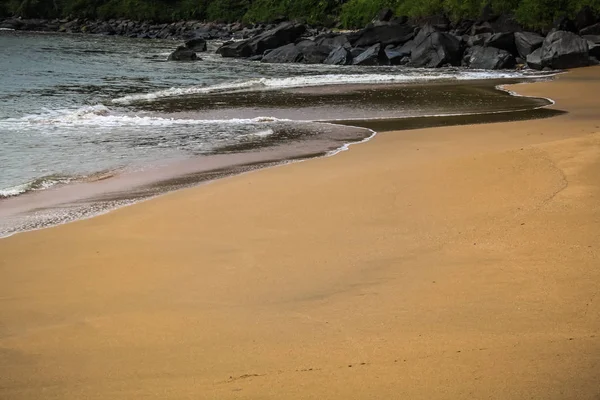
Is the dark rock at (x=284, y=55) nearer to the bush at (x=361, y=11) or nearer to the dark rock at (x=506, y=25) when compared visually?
the dark rock at (x=506, y=25)

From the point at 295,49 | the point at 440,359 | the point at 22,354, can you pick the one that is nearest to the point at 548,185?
the point at 440,359

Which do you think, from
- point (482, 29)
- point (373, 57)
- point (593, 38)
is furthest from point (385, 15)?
point (593, 38)

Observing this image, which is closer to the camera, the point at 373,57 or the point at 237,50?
the point at 373,57

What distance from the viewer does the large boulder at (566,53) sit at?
26406mm

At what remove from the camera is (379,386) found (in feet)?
11.0

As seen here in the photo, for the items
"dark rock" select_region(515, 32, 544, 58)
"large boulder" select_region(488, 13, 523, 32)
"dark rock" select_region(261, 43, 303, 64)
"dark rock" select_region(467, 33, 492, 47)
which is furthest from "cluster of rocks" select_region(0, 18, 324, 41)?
"dark rock" select_region(515, 32, 544, 58)

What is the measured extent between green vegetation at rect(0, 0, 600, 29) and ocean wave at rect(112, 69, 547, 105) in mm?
9358

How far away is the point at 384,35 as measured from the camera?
36469 mm

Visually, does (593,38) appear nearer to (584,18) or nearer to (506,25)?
(584,18)

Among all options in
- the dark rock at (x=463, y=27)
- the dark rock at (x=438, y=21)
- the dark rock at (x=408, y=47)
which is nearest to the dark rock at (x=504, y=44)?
the dark rock at (x=408, y=47)

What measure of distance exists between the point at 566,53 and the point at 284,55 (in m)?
14.1

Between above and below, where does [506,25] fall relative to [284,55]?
above

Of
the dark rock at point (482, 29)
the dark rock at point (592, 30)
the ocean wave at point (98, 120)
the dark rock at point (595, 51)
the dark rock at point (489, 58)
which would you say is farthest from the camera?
the dark rock at point (482, 29)

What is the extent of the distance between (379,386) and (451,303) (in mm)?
1144
